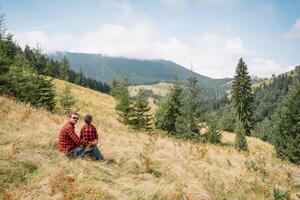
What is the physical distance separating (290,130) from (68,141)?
30261 mm

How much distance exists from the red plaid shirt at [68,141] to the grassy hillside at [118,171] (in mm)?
350

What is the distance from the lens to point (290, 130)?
113 ft

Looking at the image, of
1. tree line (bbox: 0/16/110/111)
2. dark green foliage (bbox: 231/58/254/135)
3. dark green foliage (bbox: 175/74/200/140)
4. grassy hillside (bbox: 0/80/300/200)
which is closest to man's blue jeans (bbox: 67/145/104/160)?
grassy hillside (bbox: 0/80/300/200)

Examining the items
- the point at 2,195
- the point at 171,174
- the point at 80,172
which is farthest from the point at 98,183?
the point at 171,174

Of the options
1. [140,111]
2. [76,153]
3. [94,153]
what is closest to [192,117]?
[140,111]

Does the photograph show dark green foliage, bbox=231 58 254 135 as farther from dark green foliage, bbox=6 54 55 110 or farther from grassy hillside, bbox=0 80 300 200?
grassy hillside, bbox=0 80 300 200

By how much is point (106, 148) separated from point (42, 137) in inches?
88.3

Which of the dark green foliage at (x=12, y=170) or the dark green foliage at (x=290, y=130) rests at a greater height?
the dark green foliage at (x=12, y=170)

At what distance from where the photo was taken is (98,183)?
24.0 feet

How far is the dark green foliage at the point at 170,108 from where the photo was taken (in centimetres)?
3316

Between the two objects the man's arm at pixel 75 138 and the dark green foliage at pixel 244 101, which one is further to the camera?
the dark green foliage at pixel 244 101

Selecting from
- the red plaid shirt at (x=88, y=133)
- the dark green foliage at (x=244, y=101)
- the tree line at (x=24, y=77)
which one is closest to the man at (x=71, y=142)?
the red plaid shirt at (x=88, y=133)

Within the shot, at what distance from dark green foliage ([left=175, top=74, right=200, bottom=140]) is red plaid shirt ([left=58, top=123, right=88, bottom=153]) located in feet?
70.9

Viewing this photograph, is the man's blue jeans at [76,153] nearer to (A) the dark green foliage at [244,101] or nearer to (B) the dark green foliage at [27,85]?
(B) the dark green foliage at [27,85]
